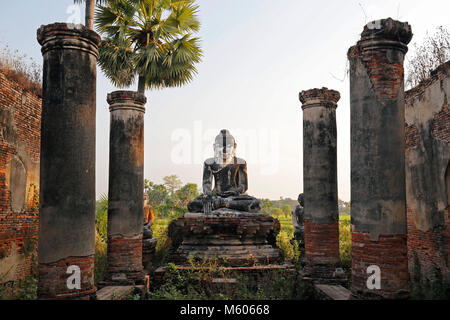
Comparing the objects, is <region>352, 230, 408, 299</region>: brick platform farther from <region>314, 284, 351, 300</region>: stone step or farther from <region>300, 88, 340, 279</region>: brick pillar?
<region>300, 88, 340, 279</region>: brick pillar

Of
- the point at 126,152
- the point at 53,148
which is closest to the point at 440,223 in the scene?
the point at 126,152

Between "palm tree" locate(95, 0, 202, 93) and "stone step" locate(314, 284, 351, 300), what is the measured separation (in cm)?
1027

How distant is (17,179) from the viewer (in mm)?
8602

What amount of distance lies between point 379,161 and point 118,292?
4.92m

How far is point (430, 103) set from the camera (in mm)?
8461

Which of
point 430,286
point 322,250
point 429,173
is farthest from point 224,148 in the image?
point 430,286

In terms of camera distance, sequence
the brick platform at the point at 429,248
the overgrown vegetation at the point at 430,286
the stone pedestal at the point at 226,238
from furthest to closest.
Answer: the stone pedestal at the point at 226,238 → the brick platform at the point at 429,248 → the overgrown vegetation at the point at 430,286

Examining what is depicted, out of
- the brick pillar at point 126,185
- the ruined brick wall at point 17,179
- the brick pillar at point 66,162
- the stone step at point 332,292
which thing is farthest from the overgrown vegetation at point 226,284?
the ruined brick wall at point 17,179

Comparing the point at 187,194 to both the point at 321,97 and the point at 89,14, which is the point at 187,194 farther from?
the point at 321,97

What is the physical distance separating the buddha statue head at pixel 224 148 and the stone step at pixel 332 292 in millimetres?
5270

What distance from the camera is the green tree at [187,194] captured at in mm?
41862
